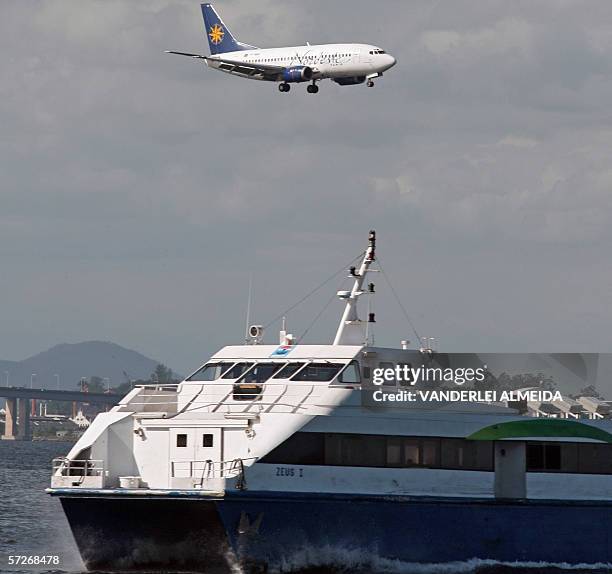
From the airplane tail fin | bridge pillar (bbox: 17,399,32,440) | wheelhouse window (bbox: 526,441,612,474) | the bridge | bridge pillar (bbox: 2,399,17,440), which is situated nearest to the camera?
wheelhouse window (bbox: 526,441,612,474)

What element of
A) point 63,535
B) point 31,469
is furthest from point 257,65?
point 63,535

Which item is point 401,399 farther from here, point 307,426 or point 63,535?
point 63,535

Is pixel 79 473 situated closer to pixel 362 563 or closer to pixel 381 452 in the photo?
pixel 362 563

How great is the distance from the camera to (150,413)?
27219 millimetres

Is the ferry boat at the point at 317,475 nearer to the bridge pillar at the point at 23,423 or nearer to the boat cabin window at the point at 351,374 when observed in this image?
the boat cabin window at the point at 351,374

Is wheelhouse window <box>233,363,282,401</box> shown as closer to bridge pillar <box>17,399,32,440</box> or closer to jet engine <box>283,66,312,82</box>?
jet engine <box>283,66,312,82</box>

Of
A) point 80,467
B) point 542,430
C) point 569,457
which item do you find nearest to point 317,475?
point 80,467

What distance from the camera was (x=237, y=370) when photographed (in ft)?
92.3

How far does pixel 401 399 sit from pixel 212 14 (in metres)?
58.1

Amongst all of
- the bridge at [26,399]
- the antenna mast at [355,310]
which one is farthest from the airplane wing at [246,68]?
the bridge at [26,399]

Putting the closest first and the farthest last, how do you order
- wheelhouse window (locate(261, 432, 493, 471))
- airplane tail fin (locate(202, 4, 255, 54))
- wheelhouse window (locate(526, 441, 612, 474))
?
1. wheelhouse window (locate(261, 432, 493, 471))
2. wheelhouse window (locate(526, 441, 612, 474))
3. airplane tail fin (locate(202, 4, 255, 54))

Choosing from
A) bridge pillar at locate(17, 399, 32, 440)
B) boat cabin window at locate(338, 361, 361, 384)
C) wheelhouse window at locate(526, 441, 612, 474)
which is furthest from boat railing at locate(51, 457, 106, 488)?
bridge pillar at locate(17, 399, 32, 440)

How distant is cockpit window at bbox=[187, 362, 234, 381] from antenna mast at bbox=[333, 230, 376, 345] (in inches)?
88.1

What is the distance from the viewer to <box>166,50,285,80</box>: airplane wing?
6844cm
